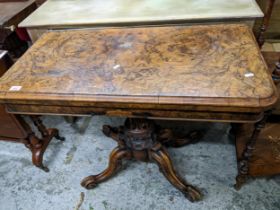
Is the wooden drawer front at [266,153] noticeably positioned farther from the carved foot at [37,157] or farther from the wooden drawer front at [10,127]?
the wooden drawer front at [10,127]

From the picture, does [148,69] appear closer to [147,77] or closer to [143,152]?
[147,77]

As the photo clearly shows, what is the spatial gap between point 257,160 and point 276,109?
0.26 m

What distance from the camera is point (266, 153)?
110cm

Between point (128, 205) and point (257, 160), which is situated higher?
point (257, 160)

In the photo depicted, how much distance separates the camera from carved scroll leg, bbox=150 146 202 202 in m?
1.13

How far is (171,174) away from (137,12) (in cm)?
83

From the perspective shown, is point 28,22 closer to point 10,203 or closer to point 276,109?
point 10,203

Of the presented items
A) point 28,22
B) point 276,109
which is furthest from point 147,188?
point 28,22

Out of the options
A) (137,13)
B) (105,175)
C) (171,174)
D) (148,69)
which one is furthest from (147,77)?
(105,175)

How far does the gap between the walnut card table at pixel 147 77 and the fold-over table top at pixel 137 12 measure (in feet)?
0.17

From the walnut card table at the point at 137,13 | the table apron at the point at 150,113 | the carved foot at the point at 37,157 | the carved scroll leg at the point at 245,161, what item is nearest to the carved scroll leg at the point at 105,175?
the carved foot at the point at 37,157

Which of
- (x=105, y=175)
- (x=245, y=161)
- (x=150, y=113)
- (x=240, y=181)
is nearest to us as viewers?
(x=150, y=113)

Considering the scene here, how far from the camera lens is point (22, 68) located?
917mm

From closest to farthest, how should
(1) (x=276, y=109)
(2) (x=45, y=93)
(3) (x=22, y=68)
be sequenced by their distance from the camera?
(2) (x=45, y=93), (3) (x=22, y=68), (1) (x=276, y=109)
